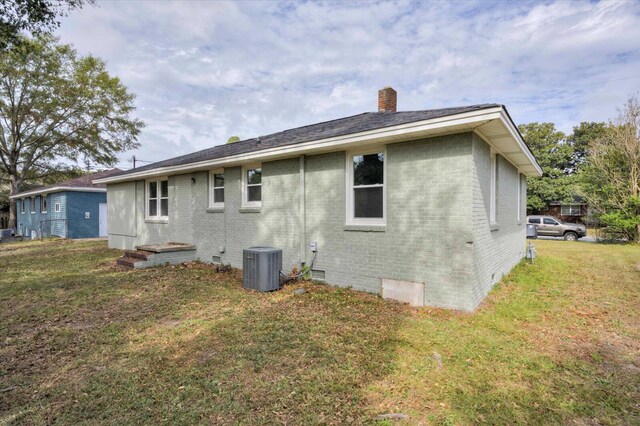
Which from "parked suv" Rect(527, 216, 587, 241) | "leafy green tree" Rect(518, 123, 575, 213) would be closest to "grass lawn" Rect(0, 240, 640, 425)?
"parked suv" Rect(527, 216, 587, 241)

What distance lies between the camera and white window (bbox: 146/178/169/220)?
1175 centimetres

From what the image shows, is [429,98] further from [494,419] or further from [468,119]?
[494,419]

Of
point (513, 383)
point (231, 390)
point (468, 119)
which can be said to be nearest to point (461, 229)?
point (468, 119)

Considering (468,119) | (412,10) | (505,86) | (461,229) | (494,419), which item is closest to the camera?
(494,419)

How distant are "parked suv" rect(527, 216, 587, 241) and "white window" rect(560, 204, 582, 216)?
1389 cm

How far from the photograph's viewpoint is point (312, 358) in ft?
11.9

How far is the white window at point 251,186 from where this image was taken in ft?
28.2

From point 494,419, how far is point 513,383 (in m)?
0.75

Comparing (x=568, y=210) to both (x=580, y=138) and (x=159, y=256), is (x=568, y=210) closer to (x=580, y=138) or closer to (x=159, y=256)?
(x=580, y=138)

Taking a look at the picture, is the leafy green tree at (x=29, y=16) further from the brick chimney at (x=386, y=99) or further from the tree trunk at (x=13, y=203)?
the tree trunk at (x=13, y=203)

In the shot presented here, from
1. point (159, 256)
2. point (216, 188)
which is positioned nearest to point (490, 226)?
point (216, 188)

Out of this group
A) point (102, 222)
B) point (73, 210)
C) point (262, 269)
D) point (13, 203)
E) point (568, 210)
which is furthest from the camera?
point (568, 210)

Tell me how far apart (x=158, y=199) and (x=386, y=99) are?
911 centimetres

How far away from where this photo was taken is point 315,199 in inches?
280
